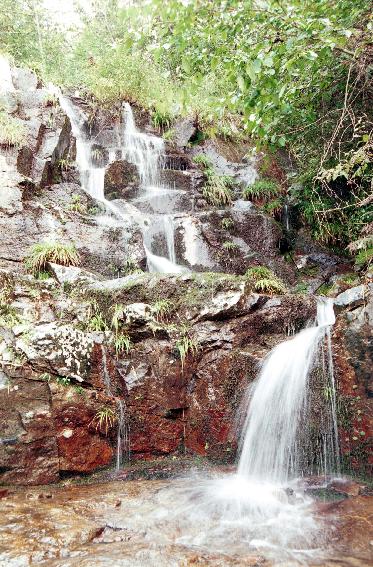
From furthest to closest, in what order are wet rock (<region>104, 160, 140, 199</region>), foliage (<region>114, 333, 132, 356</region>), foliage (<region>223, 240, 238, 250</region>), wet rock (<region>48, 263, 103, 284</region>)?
1. wet rock (<region>104, 160, 140, 199</region>)
2. foliage (<region>223, 240, 238, 250</region>)
3. wet rock (<region>48, 263, 103, 284</region>)
4. foliage (<region>114, 333, 132, 356</region>)

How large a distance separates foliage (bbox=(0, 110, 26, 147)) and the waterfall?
7169 mm

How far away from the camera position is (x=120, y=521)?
349cm

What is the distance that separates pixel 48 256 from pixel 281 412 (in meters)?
4.31

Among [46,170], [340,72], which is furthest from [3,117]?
[340,72]

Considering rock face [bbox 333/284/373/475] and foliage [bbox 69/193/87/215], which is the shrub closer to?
foliage [bbox 69/193/87/215]

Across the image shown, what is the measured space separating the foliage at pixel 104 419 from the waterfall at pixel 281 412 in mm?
1621

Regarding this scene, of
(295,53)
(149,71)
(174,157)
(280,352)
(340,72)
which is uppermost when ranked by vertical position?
(149,71)

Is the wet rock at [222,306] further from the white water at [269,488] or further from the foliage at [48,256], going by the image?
the foliage at [48,256]

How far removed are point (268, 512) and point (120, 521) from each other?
4.48 ft

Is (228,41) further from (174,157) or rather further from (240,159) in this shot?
(240,159)

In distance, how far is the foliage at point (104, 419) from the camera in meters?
4.76

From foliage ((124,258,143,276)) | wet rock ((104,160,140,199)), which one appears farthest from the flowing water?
foliage ((124,258,143,276))

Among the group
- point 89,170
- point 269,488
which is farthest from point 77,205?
point 269,488

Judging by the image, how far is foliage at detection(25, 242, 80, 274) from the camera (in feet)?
21.6
